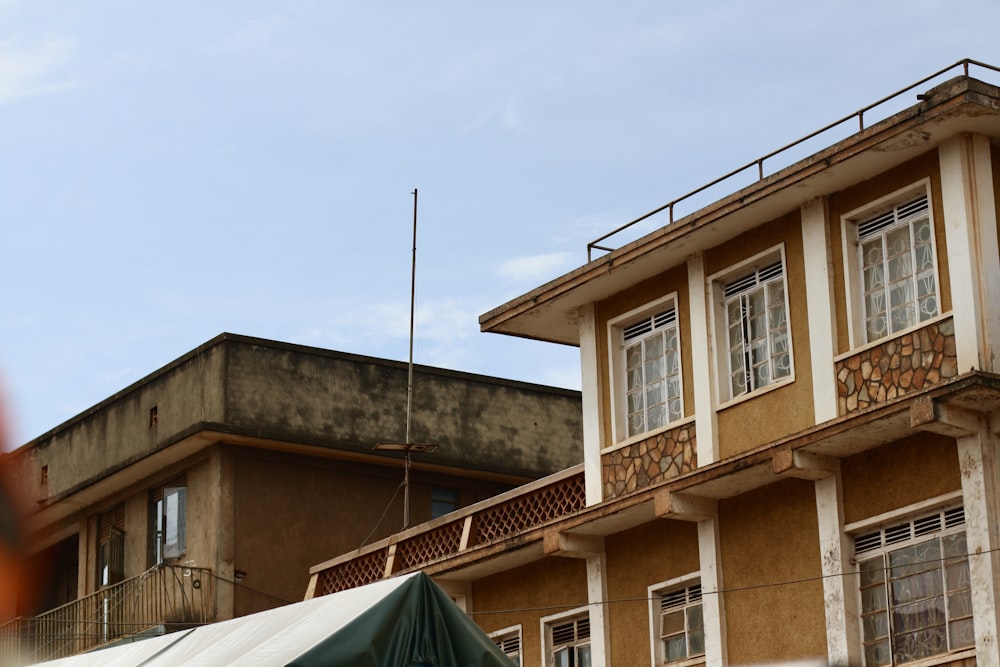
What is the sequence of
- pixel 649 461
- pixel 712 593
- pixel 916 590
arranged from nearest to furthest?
pixel 916 590
pixel 712 593
pixel 649 461

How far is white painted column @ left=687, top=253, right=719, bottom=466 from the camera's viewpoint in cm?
1572

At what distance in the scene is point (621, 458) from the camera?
16.9 metres

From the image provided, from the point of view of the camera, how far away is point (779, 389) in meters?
15.1

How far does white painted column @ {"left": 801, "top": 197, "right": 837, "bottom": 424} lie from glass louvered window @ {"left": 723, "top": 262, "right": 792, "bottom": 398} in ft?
1.46

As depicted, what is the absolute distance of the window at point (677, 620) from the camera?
16.0 metres

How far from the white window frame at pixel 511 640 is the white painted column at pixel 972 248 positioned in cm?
729

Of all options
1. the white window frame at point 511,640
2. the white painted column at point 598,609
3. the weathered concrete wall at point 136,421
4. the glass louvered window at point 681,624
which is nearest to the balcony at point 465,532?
the white painted column at point 598,609

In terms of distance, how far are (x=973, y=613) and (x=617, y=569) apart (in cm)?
504

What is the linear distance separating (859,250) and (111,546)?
16.0m

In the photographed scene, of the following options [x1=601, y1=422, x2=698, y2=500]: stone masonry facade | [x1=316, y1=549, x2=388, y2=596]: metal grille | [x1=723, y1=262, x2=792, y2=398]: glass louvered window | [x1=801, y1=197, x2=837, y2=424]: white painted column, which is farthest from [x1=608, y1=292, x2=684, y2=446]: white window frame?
[x1=316, y1=549, x2=388, y2=596]: metal grille

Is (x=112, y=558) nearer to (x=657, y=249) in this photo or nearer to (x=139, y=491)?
(x=139, y=491)

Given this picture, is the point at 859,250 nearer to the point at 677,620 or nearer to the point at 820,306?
the point at 820,306

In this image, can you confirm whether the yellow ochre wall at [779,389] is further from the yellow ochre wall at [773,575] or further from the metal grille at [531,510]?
the metal grille at [531,510]

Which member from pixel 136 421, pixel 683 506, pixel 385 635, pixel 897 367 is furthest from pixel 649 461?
pixel 136 421
